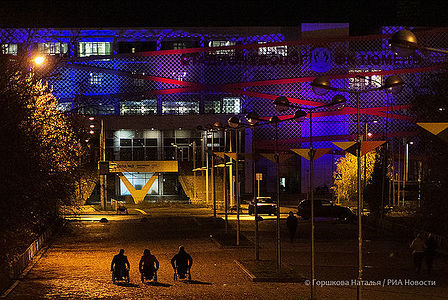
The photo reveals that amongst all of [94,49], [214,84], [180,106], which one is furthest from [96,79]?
[214,84]

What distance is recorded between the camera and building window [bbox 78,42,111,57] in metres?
80.2

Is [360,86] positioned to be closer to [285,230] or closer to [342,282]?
[285,230]

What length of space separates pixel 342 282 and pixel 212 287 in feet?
12.4

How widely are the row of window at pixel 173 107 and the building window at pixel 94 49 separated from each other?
5.83 meters

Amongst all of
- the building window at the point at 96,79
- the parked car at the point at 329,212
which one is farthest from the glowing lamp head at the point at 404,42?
the building window at the point at 96,79

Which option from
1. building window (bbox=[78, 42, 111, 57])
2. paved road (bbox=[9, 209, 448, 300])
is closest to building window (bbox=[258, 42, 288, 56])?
building window (bbox=[78, 42, 111, 57])

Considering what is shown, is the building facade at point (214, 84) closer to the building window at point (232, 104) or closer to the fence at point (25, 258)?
the building window at point (232, 104)

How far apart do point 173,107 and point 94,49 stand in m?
10.6

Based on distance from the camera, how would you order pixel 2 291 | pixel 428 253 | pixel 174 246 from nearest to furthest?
pixel 2 291, pixel 428 253, pixel 174 246

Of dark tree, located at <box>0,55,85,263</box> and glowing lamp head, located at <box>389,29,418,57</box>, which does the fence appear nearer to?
dark tree, located at <box>0,55,85,263</box>

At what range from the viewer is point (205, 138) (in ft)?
260

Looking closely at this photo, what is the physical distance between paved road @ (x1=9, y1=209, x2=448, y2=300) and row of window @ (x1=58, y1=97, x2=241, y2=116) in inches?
1552

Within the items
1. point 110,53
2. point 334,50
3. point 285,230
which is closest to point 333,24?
point 334,50

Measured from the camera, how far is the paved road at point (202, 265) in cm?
1959
